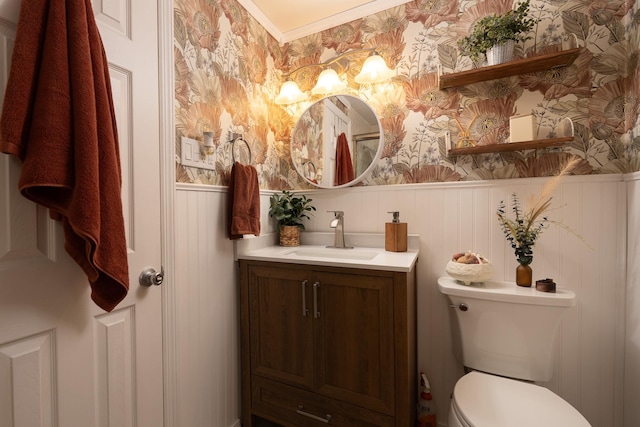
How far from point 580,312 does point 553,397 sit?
469 millimetres

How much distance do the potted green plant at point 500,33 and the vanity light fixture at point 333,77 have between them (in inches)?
17.3

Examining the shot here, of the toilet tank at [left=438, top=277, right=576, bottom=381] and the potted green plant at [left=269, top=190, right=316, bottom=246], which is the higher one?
the potted green plant at [left=269, top=190, right=316, bottom=246]

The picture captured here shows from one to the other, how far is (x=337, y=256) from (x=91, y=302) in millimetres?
1075

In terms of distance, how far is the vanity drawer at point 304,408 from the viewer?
120cm

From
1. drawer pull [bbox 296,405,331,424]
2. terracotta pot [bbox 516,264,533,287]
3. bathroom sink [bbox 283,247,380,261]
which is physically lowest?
drawer pull [bbox 296,405,331,424]

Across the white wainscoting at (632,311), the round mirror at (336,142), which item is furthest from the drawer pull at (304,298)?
the white wainscoting at (632,311)

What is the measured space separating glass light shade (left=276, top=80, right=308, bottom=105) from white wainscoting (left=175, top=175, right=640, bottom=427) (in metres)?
0.81

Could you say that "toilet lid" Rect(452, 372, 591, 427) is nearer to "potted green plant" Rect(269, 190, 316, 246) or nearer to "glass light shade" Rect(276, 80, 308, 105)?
"potted green plant" Rect(269, 190, 316, 246)

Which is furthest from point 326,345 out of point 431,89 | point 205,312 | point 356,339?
point 431,89

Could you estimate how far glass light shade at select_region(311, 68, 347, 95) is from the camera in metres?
1.72

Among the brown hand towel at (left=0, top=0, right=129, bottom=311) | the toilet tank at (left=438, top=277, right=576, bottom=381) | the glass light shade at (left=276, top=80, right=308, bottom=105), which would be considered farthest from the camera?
the glass light shade at (left=276, top=80, right=308, bottom=105)

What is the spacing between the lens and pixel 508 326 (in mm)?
1174

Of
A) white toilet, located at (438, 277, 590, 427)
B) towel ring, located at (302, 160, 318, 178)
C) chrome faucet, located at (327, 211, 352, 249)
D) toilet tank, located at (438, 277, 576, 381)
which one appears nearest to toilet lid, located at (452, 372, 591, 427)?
white toilet, located at (438, 277, 590, 427)

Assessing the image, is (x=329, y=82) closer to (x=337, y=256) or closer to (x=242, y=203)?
(x=242, y=203)
